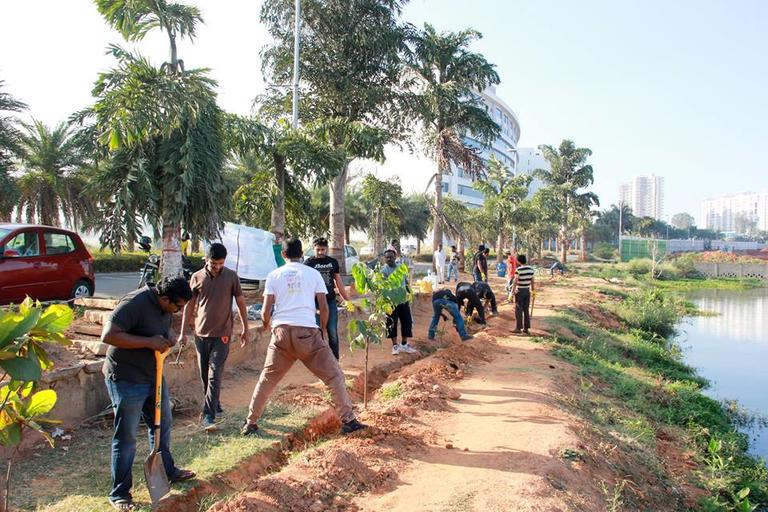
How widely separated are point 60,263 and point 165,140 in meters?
2.91

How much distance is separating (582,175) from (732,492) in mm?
45592

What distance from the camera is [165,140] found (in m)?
9.12

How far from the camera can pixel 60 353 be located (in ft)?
22.1

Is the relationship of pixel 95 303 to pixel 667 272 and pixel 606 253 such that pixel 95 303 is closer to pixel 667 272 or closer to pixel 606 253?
pixel 667 272

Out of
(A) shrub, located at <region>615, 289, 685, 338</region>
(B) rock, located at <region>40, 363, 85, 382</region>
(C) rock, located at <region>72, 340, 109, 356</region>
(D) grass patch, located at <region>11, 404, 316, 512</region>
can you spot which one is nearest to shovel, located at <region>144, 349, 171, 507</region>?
(D) grass patch, located at <region>11, 404, 316, 512</region>

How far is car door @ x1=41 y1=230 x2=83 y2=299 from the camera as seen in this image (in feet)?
32.2

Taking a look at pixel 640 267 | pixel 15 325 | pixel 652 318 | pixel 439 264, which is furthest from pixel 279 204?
pixel 640 267

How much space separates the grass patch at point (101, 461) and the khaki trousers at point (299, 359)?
397 millimetres

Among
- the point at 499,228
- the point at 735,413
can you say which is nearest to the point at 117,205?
the point at 735,413

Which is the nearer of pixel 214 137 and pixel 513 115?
pixel 214 137

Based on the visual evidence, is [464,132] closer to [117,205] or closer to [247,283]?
[247,283]

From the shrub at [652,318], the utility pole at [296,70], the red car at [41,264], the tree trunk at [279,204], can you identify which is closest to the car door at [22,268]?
the red car at [41,264]

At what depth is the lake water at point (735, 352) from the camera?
484 inches

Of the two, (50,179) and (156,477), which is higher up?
(50,179)
